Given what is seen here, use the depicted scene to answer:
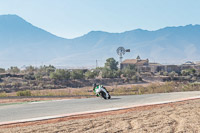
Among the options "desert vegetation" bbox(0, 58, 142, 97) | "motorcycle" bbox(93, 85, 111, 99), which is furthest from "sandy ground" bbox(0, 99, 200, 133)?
"desert vegetation" bbox(0, 58, 142, 97)

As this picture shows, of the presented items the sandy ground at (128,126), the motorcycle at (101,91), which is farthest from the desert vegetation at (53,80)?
the sandy ground at (128,126)

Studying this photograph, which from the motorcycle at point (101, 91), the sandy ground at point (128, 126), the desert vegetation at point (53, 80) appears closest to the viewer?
the sandy ground at point (128, 126)

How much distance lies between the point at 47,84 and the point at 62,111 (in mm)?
31319

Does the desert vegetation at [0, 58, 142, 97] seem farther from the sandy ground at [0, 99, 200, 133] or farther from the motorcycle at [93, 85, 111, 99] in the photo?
the sandy ground at [0, 99, 200, 133]

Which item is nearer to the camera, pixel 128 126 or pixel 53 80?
pixel 128 126

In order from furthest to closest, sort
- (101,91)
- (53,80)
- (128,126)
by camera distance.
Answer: (53,80) < (101,91) < (128,126)

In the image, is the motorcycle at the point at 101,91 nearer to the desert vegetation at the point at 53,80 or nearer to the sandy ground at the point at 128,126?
the sandy ground at the point at 128,126

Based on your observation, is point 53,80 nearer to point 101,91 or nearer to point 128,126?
point 101,91

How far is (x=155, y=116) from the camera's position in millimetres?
11531

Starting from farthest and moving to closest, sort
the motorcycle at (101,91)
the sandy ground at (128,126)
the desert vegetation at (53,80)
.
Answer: the desert vegetation at (53,80)
the motorcycle at (101,91)
the sandy ground at (128,126)

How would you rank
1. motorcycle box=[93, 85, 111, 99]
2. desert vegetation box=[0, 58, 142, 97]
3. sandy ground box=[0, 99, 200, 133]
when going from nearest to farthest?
sandy ground box=[0, 99, 200, 133], motorcycle box=[93, 85, 111, 99], desert vegetation box=[0, 58, 142, 97]

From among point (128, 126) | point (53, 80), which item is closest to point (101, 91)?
point (128, 126)

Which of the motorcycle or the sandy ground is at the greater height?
the motorcycle

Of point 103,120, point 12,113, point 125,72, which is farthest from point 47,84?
point 103,120
